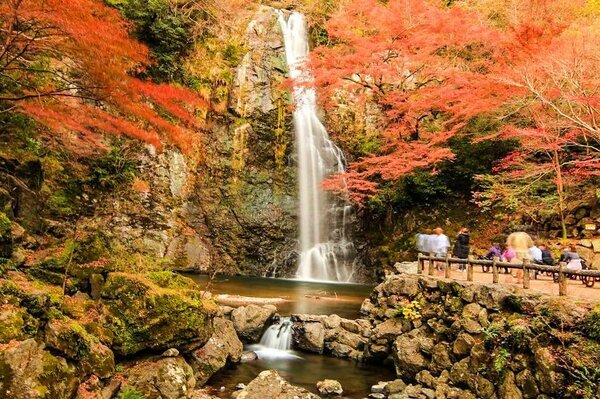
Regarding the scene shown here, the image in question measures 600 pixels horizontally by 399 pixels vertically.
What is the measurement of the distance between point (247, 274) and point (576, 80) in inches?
637

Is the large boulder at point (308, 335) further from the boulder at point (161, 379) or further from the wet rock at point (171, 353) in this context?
the wet rock at point (171, 353)

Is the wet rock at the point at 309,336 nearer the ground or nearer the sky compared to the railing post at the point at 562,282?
nearer the ground

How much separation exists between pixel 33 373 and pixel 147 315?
7.55ft

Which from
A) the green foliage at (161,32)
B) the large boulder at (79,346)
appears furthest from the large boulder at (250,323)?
the green foliage at (161,32)

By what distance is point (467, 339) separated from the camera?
26.4ft

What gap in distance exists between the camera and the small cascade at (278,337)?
1089 centimetres

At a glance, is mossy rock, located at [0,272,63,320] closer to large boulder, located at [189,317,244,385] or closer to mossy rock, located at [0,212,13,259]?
mossy rock, located at [0,212,13,259]

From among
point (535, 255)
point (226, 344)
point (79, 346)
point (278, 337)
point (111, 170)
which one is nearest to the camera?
point (79, 346)

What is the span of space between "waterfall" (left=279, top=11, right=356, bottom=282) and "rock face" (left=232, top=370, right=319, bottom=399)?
13.2 m

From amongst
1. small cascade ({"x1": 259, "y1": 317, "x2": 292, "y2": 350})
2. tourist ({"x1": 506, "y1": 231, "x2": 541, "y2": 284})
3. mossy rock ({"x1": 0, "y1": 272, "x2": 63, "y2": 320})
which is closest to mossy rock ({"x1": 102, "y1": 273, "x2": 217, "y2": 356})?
mossy rock ({"x1": 0, "y1": 272, "x2": 63, "y2": 320})

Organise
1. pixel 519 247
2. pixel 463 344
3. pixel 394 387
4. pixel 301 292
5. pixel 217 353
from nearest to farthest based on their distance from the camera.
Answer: pixel 463 344
pixel 394 387
pixel 217 353
pixel 519 247
pixel 301 292

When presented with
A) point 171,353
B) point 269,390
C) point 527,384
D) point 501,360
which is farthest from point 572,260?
point 171,353

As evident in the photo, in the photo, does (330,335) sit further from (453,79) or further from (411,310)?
(453,79)

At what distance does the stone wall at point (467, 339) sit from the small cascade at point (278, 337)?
291 millimetres
